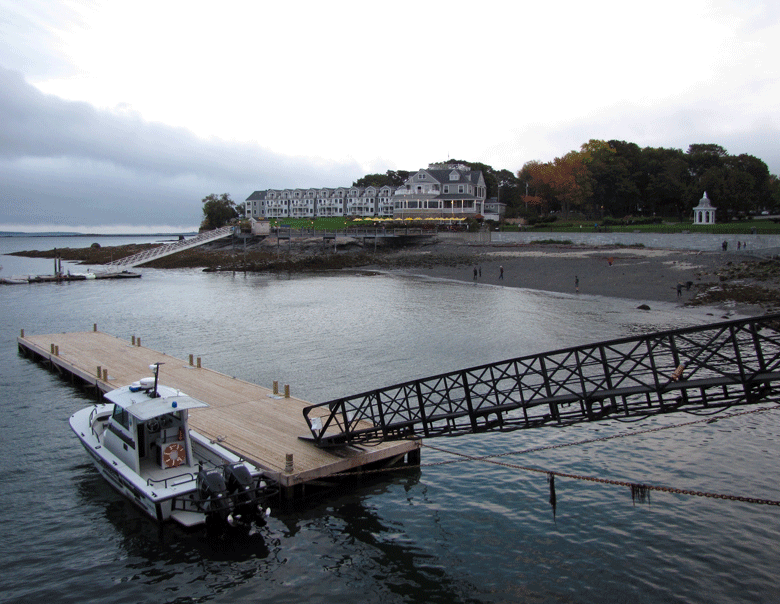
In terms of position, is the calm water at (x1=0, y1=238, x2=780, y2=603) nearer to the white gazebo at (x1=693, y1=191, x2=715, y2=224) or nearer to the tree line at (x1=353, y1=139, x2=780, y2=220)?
the white gazebo at (x1=693, y1=191, x2=715, y2=224)

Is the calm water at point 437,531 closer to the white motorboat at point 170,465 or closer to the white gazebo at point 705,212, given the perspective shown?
the white motorboat at point 170,465

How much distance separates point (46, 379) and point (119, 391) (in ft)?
50.9

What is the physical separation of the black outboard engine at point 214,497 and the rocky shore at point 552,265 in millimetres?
36690

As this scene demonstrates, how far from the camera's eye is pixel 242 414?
19.3 meters

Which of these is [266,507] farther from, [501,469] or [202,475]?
[501,469]

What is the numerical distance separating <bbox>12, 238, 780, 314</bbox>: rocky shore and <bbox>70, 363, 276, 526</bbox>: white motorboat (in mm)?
36142

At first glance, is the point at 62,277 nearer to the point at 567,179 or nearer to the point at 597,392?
the point at 597,392

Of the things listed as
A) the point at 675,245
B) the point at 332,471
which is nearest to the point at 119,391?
the point at 332,471

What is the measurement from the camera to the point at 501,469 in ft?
57.3

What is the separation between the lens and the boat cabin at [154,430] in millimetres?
14609

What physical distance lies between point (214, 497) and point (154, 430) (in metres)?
2.92

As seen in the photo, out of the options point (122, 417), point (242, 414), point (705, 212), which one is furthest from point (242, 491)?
point (705, 212)

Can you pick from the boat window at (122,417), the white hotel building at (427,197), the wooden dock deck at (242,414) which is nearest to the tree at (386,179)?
the white hotel building at (427,197)

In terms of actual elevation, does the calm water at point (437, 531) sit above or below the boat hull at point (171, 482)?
below
